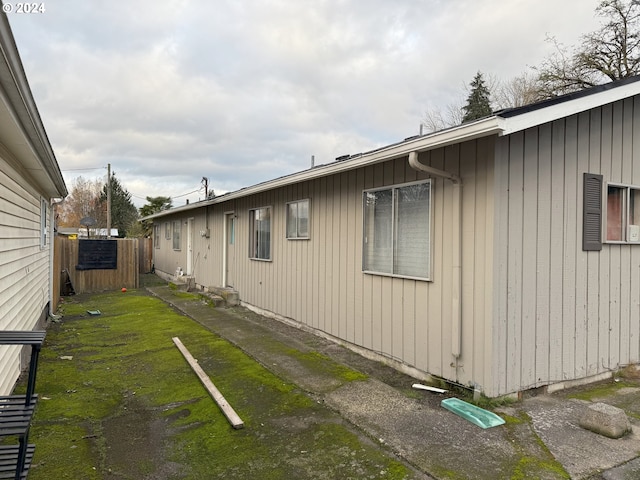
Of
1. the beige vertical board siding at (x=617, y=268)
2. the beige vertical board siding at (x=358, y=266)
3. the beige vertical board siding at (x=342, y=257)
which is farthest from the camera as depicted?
the beige vertical board siding at (x=342, y=257)

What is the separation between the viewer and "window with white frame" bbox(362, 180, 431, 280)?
454 centimetres

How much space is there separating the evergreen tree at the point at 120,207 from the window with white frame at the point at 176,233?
92.4 feet

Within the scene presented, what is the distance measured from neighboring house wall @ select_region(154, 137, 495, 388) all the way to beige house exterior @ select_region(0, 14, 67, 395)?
3685 millimetres

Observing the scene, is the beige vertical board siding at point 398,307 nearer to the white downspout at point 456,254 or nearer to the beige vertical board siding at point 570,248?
the white downspout at point 456,254

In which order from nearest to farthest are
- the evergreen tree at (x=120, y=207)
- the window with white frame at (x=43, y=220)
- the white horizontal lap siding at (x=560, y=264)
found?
the white horizontal lap siding at (x=560, y=264) → the window with white frame at (x=43, y=220) → the evergreen tree at (x=120, y=207)

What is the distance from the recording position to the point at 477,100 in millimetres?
21141

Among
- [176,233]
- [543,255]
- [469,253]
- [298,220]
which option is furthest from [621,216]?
[176,233]

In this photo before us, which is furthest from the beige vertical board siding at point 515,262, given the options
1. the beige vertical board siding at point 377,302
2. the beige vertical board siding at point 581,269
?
the beige vertical board siding at point 377,302

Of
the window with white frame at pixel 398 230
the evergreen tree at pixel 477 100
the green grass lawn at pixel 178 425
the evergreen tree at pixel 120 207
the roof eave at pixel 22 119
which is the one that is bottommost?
the green grass lawn at pixel 178 425

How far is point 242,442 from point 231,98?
12099mm

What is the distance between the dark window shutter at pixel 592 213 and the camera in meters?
4.48

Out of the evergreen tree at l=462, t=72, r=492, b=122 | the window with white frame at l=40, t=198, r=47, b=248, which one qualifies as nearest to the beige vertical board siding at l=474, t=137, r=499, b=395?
the window with white frame at l=40, t=198, r=47, b=248

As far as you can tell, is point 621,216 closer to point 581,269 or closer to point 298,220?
point 581,269

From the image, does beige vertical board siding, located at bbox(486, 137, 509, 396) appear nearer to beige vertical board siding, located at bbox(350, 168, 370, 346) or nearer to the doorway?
beige vertical board siding, located at bbox(350, 168, 370, 346)
